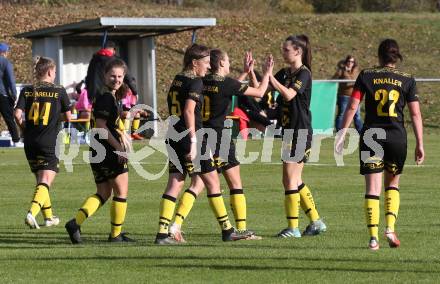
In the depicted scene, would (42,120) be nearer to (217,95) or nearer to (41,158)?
(41,158)

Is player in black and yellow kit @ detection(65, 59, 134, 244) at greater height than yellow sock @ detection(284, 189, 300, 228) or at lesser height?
greater

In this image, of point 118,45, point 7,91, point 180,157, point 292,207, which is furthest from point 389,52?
point 118,45

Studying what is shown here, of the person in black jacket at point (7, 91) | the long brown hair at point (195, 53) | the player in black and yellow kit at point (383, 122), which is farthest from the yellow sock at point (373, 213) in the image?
the person in black jacket at point (7, 91)

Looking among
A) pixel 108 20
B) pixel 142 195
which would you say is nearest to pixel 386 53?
pixel 142 195

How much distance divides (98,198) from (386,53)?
317 cm

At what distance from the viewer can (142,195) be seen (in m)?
16.1

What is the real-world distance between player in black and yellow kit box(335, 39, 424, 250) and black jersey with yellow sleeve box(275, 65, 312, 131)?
1.08 meters

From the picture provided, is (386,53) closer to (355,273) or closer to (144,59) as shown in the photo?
(355,273)

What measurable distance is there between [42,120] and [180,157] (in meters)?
2.21

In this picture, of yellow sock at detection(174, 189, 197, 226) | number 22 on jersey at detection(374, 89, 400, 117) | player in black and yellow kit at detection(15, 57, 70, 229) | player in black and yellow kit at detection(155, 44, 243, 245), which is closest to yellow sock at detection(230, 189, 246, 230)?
player in black and yellow kit at detection(155, 44, 243, 245)

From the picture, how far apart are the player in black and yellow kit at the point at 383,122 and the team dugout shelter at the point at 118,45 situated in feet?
62.3

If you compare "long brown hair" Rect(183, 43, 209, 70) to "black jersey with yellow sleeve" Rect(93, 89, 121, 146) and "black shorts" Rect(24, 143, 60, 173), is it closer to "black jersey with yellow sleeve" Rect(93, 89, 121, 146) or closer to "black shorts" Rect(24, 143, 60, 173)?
"black jersey with yellow sleeve" Rect(93, 89, 121, 146)

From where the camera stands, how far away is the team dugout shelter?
29.5 meters

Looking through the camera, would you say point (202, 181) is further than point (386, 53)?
Yes
